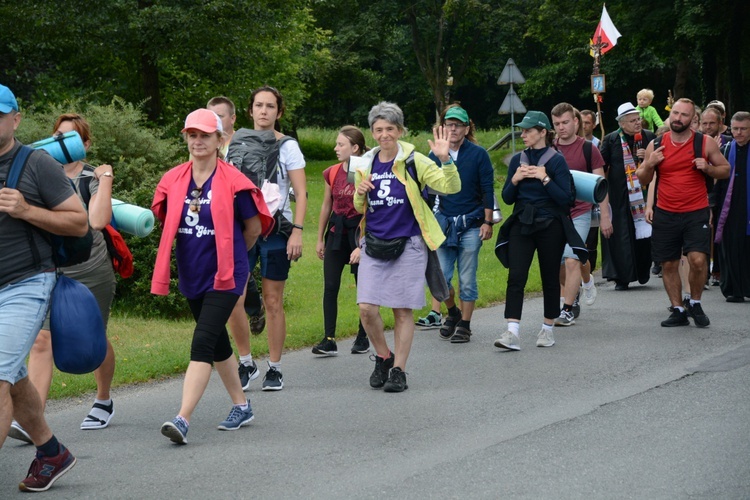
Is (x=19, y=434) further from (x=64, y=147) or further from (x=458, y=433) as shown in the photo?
(x=458, y=433)

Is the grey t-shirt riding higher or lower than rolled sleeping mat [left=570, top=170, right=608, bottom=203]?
higher

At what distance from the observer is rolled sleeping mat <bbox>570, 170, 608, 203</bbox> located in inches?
375

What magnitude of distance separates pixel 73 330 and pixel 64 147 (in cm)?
103

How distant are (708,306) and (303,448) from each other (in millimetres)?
6685

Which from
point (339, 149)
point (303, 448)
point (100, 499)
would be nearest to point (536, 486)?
point (303, 448)

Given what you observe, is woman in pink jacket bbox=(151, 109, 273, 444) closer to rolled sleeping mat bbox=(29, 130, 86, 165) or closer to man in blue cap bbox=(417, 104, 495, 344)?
rolled sleeping mat bbox=(29, 130, 86, 165)

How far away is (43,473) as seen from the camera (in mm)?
5348

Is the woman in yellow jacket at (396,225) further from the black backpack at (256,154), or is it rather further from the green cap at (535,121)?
the green cap at (535,121)

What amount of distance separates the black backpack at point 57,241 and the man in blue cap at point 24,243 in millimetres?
13

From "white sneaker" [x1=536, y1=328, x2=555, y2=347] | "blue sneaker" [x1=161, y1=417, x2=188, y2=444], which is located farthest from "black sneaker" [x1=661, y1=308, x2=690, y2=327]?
"blue sneaker" [x1=161, y1=417, x2=188, y2=444]

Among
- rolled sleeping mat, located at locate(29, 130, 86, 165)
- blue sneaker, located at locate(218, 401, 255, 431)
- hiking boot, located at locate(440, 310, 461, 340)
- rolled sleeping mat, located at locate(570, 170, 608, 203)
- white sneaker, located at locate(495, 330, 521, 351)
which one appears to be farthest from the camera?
hiking boot, located at locate(440, 310, 461, 340)

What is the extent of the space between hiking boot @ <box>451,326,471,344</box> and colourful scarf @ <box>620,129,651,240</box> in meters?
3.54

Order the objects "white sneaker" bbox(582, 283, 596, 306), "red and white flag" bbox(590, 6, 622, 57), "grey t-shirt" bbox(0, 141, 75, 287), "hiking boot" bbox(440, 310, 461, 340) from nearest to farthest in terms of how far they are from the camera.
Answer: "grey t-shirt" bbox(0, 141, 75, 287), "hiking boot" bbox(440, 310, 461, 340), "white sneaker" bbox(582, 283, 596, 306), "red and white flag" bbox(590, 6, 622, 57)

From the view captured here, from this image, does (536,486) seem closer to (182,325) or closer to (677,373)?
(677,373)
